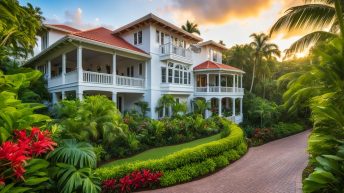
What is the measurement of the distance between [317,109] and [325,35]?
5198 mm

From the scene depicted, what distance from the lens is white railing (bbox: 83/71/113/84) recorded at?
15242mm

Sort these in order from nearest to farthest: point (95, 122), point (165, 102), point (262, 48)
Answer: point (95, 122) < point (165, 102) < point (262, 48)

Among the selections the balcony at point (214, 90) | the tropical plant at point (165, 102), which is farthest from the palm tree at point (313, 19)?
the balcony at point (214, 90)

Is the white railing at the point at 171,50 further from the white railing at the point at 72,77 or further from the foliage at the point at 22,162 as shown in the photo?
the foliage at the point at 22,162

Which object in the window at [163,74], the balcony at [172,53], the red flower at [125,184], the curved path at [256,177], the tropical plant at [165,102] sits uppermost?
the balcony at [172,53]

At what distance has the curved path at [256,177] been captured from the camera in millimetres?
8016

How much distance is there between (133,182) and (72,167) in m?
3.32

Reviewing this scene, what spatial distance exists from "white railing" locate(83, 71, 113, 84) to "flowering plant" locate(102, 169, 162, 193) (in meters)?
9.21

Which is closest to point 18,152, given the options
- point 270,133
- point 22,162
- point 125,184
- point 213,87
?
point 22,162

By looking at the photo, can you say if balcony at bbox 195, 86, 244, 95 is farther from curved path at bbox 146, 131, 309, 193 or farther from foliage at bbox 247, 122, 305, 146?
curved path at bbox 146, 131, 309, 193

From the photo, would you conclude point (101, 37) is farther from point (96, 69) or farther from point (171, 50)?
point (171, 50)

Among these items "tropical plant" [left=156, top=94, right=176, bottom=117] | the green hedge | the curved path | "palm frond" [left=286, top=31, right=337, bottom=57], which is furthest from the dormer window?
"palm frond" [left=286, top=31, right=337, bottom=57]

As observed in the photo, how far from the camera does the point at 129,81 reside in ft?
60.6

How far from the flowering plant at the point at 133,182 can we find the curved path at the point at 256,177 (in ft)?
1.41
